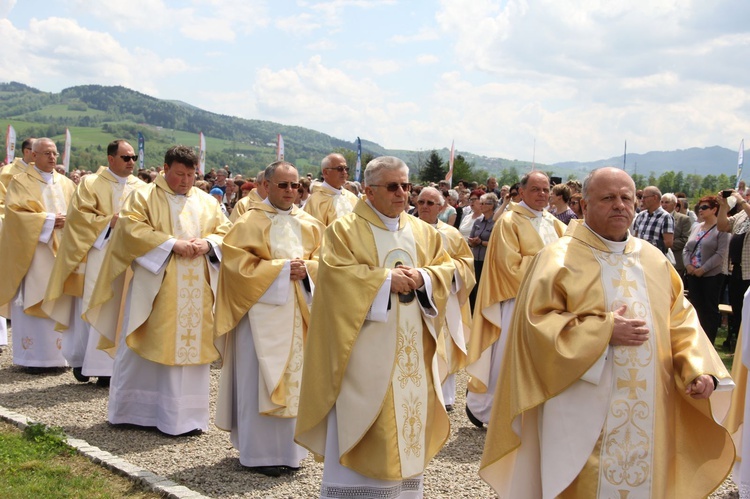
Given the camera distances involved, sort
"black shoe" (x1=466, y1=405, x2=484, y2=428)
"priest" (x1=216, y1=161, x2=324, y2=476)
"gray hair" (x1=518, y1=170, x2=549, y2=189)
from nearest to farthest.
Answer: "priest" (x1=216, y1=161, x2=324, y2=476) → "gray hair" (x1=518, y1=170, x2=549, y2=189) → "black shoe" (x1=466, y1=405, x2=484, y2=428)

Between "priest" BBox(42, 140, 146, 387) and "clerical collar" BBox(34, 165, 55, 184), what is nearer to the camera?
"priest" BBox(42, 140, 146, 387)

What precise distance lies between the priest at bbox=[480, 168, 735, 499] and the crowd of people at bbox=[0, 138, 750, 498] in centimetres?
1

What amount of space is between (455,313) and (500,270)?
4.95 feet

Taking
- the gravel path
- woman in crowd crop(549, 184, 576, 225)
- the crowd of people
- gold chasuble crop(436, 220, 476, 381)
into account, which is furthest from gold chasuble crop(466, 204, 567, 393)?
woman in crowd crop(549, 184, 576, 225)

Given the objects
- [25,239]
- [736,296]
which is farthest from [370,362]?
[736,296]

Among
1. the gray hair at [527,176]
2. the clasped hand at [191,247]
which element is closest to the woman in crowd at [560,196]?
the gray hair at [527,176]

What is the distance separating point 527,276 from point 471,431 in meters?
4.03

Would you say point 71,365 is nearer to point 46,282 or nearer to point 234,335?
point 46,282

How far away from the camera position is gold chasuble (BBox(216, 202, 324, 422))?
6.82m

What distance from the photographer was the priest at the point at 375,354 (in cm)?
525

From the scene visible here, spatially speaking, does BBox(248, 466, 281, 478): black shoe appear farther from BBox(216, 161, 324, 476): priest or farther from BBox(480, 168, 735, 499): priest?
BBox(480, 168, 735, 499): priest

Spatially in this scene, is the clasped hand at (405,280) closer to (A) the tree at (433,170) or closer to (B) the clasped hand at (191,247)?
(B) the clasped hand at (191,247)

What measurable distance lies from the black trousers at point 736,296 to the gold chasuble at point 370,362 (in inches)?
310

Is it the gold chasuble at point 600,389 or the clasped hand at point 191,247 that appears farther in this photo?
the clasped hand at point 191,247
